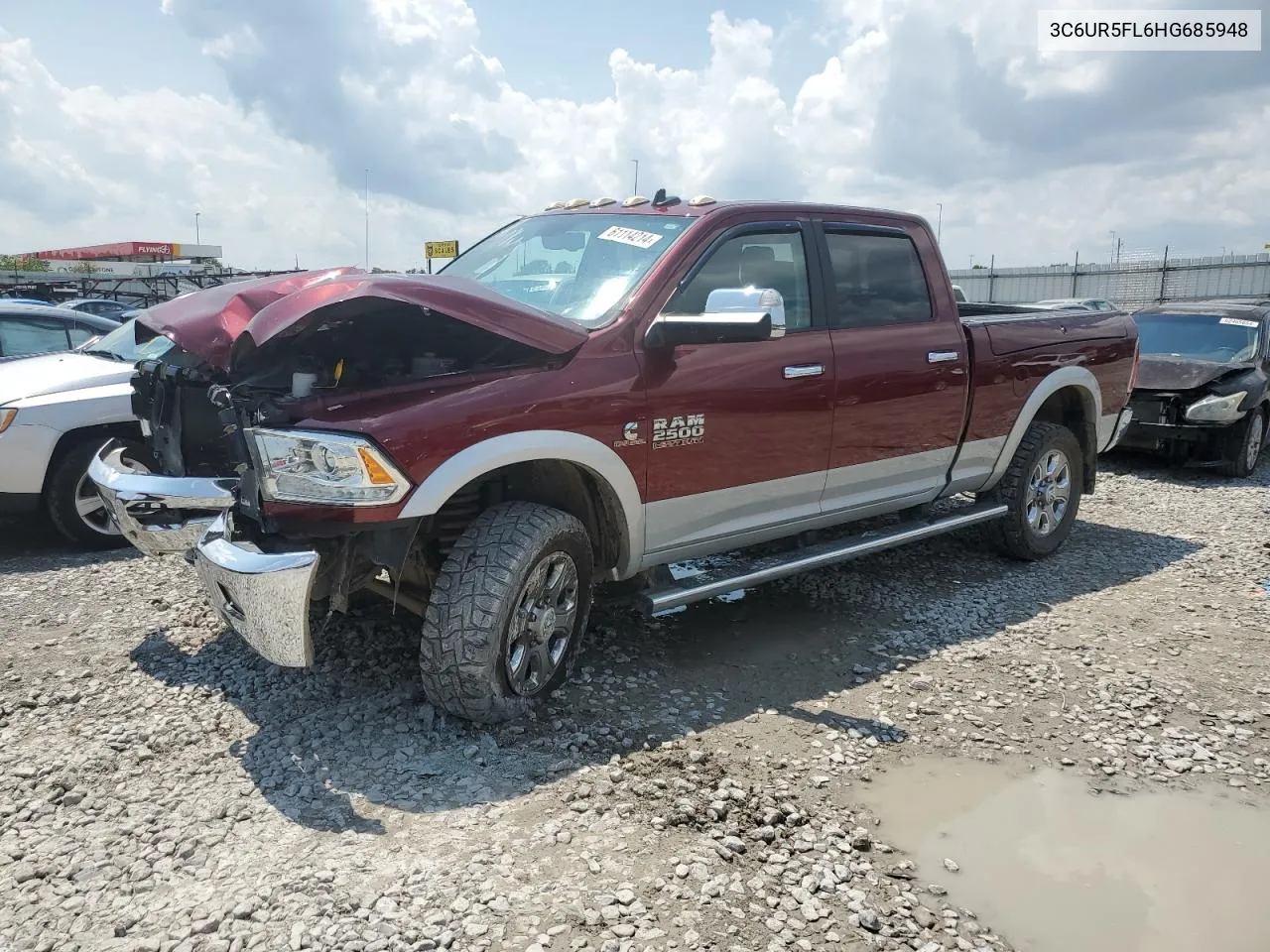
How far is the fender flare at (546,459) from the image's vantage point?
10.4 feet

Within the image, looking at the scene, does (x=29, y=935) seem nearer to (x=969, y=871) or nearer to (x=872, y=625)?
(x=969, y=871)

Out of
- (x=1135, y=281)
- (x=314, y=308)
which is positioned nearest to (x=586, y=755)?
(x=314, y=308)

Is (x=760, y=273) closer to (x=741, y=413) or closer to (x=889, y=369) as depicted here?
(x=741, y=413)

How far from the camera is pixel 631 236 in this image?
4219 mm

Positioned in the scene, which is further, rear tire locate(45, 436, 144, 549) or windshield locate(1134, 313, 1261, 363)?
windshield locate(1134, 313, 1261, 363)

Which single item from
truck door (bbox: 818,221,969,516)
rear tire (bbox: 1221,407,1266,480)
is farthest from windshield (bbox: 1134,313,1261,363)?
truck door (bbox: 818,221,969,516)

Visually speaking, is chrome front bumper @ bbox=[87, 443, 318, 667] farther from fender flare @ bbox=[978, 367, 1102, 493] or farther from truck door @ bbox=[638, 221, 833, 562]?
fender flare @ bbox=[978, 367, 1102, 493]

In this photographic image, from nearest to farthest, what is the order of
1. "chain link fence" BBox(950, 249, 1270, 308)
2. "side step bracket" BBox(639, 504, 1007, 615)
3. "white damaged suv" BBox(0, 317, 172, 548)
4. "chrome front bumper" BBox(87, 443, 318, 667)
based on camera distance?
1. "chrome front bumper" BBox(87, 443, 318, 667)
2. "side step bracket" BBox(639, 504, 1007, 615)
3. "white damaged suv" BBox(0, 317, 172, 548)
4. "chain link fence" BBox(950, 249, 1270, 308)

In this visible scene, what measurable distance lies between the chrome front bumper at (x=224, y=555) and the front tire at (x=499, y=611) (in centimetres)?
48

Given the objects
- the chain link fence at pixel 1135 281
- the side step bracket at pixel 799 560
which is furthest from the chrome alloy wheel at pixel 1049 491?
the chain link fence at pixel 1135 281

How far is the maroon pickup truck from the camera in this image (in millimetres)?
3160

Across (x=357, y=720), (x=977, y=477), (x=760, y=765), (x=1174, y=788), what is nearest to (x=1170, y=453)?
(x=977, y=477)

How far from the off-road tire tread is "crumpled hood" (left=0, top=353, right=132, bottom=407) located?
366mm

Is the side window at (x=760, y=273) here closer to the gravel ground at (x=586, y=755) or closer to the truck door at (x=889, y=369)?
the truck door at (x=889, y=369)
